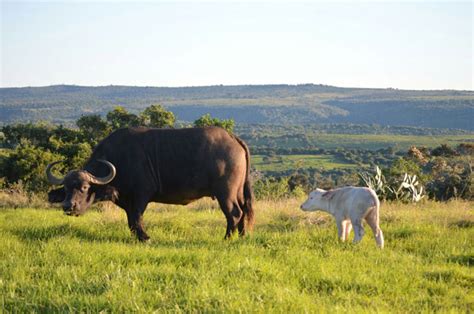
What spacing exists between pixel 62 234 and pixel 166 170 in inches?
85.9

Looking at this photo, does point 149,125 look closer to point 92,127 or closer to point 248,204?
point 92,127

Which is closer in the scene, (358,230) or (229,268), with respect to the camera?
(229,268)

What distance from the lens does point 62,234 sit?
35.4 feet

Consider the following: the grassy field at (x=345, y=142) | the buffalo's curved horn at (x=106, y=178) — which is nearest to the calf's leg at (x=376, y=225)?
the buffalo's curved horn at (x=106, y=178)

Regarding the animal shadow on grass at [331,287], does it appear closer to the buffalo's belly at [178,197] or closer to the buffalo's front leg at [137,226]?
the buffalo's front leg at [137,226]

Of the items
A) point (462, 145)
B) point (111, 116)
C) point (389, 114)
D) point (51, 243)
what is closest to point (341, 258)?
point (51, 243)

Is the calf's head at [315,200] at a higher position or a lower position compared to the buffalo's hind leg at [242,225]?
higher

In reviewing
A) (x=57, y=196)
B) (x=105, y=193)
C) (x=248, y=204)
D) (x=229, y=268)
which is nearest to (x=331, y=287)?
(x=229, y=268)

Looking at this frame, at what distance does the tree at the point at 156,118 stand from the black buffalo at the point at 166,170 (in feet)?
52.8

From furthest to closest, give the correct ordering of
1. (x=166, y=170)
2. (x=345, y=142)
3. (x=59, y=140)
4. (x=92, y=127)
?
(x=345, y=142) < (x=92, y=127) < (x=59, y=140) < (x=166, y=170)

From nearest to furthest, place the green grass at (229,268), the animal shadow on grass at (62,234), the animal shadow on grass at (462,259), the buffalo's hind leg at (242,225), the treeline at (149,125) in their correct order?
1. the green grass at (229,268)
2. the animal shadow on grass at (462,259)
3. the animal shadow on grass at (62,234)
4. the buffalo's hind leg at (242,225)
5. the treeline at (149,125)

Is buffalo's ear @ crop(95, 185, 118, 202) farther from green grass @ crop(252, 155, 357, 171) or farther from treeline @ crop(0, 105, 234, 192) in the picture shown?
green grass @ crop(252, 155, 357, 171)

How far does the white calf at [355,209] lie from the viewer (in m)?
10.1

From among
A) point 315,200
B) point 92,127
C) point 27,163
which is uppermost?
point 92,127
